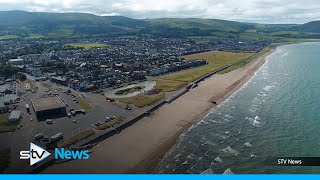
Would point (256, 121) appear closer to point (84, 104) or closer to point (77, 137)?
point (77, 137)

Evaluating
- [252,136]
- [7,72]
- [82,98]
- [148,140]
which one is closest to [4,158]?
[148,140]

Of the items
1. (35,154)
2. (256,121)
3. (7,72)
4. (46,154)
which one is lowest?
(35,154)

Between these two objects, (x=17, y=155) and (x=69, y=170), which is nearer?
(x=69, y=170)

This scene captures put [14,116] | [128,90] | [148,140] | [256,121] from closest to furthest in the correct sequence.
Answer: [148,140] → [256,121] → [14,116] → [128,90]

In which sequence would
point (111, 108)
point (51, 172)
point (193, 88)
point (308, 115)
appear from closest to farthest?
point (51, 172), point (308, 115), point (111, 108), point (193, 88)

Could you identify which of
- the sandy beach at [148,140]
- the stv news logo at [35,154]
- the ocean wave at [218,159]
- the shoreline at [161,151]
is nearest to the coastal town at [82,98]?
the stv news logo at [35,154]

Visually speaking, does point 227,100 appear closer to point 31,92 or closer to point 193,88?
point 193,88

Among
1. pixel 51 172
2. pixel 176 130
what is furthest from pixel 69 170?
pixel 176 130

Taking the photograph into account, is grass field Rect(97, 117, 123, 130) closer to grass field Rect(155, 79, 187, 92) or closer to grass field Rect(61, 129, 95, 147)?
grass field Rect(61, 129, 95, 147)
